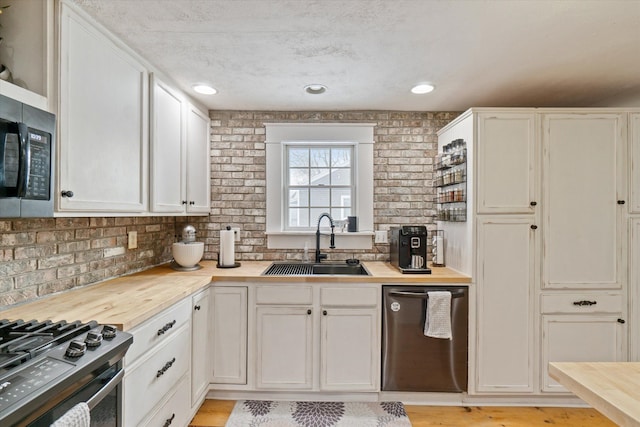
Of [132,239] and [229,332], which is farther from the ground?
[132,239]

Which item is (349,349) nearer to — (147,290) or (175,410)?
(175,410)

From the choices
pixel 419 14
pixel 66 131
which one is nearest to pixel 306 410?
pixel 66 131

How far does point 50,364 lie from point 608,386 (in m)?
1.73

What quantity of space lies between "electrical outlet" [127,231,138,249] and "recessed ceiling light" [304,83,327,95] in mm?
1691

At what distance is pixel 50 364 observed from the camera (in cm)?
100

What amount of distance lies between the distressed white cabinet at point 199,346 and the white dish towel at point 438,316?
1.57m

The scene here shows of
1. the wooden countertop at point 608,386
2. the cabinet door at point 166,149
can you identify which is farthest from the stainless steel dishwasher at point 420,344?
the cabinet door at point 166,149

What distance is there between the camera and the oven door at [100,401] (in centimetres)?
94

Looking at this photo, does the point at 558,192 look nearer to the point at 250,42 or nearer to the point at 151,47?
the point at 250,42

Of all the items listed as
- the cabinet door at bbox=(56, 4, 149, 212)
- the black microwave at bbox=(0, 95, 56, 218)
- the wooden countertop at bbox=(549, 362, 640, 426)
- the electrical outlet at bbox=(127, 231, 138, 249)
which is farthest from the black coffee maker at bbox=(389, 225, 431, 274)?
the black microwave at bbox=(0, 95, 56, 218)

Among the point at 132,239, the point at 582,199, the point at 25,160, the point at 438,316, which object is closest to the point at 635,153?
the point at 582,199

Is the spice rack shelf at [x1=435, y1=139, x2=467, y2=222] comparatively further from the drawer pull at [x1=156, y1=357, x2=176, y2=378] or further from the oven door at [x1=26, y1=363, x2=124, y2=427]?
the oven door at [x1=26, y1=363, x2=124, y2=427]

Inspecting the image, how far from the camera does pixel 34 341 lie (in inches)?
A: 43.2

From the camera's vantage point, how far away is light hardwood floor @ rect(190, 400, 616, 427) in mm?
2230
